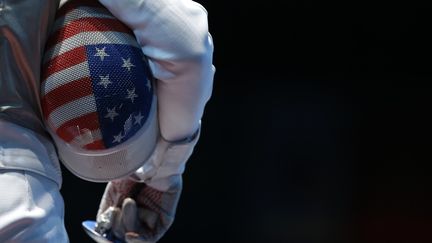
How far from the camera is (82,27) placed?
2.88 ft

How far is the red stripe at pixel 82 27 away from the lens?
88 centimetres

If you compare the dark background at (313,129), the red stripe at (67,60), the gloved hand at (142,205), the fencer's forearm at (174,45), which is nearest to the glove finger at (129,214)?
the gloved hand at (142,205)

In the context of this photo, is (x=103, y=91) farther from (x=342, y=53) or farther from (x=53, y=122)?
(x=342, y=53)

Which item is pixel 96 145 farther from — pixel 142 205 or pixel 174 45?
pixel 142 205

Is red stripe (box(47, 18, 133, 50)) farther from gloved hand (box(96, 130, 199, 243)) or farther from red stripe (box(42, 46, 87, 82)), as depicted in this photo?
gloved hand (box(96, 130, 199, 243))

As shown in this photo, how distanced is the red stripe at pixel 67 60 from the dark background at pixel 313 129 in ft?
3.90

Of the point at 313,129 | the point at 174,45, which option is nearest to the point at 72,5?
the point at 174,45

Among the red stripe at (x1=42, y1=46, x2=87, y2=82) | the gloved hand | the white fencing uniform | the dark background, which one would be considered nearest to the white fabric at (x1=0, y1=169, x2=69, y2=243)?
the white fencing uniform

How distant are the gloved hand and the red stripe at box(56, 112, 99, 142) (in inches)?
11.1

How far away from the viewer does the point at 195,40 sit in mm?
889

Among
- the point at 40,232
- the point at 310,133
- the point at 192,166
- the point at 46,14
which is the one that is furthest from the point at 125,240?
the point at 310,133

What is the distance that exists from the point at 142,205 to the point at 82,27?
1.52ft

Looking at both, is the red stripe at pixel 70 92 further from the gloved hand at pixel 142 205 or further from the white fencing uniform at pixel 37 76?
the gloved hand at pixel 142 205

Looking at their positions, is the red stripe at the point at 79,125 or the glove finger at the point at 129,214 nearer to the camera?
the red stripe at the point at 79,125
